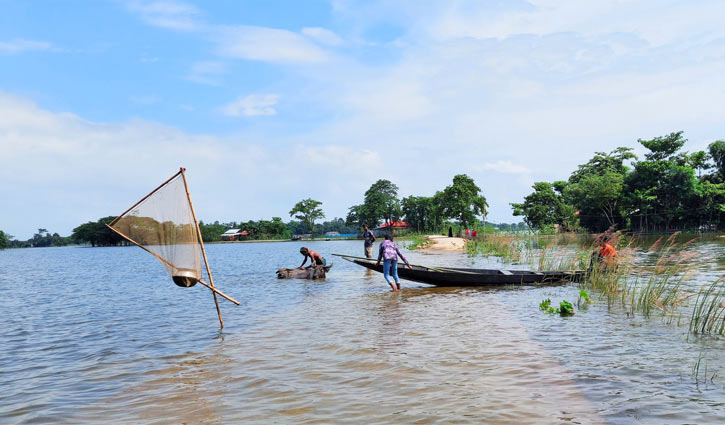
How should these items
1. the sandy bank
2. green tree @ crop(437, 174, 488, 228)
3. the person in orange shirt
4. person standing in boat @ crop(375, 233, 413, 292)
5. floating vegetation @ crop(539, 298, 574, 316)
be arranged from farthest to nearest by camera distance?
green tree @ crop(437, 174, 488, 228) < the sandy bank < person standing in boat @ crop(375, 233, 413, 292) < the person in orange shirt < floating vegetation @ crop(539, 298, 574, 316)

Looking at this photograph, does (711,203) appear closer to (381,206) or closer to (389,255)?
(389,255)

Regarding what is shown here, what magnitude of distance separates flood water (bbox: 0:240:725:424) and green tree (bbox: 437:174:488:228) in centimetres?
4574

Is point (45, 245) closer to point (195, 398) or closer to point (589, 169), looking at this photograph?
point (589, 169)

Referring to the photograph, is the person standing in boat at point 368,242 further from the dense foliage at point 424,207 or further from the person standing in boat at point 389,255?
the dense foliage at point 424,207

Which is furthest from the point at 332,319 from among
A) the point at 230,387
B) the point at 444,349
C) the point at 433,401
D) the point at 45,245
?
the point at 45,245

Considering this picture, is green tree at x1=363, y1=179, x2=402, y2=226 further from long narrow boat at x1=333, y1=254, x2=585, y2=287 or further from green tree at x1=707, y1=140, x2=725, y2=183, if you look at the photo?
long narrow boat at x1=333, y1=254, x2=585, y2=287

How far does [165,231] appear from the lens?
25.2 ft

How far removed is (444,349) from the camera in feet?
23.6

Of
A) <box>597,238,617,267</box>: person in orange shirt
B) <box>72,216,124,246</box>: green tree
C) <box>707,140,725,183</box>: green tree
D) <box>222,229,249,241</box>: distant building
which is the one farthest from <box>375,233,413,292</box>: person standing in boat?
<box>72,216,124,246</box>: green tree

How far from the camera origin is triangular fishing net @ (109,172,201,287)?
7570mm

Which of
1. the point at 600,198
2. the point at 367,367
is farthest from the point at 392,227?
the point at 367,367

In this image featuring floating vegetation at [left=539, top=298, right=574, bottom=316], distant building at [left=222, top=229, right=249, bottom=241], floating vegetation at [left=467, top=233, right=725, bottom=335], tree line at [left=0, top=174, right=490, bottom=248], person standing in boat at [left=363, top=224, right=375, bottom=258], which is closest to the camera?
floating vegetation at [left=467, top=233, right=725, bottom=335]

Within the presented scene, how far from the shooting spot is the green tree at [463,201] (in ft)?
187

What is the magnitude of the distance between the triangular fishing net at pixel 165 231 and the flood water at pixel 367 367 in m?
1.50
